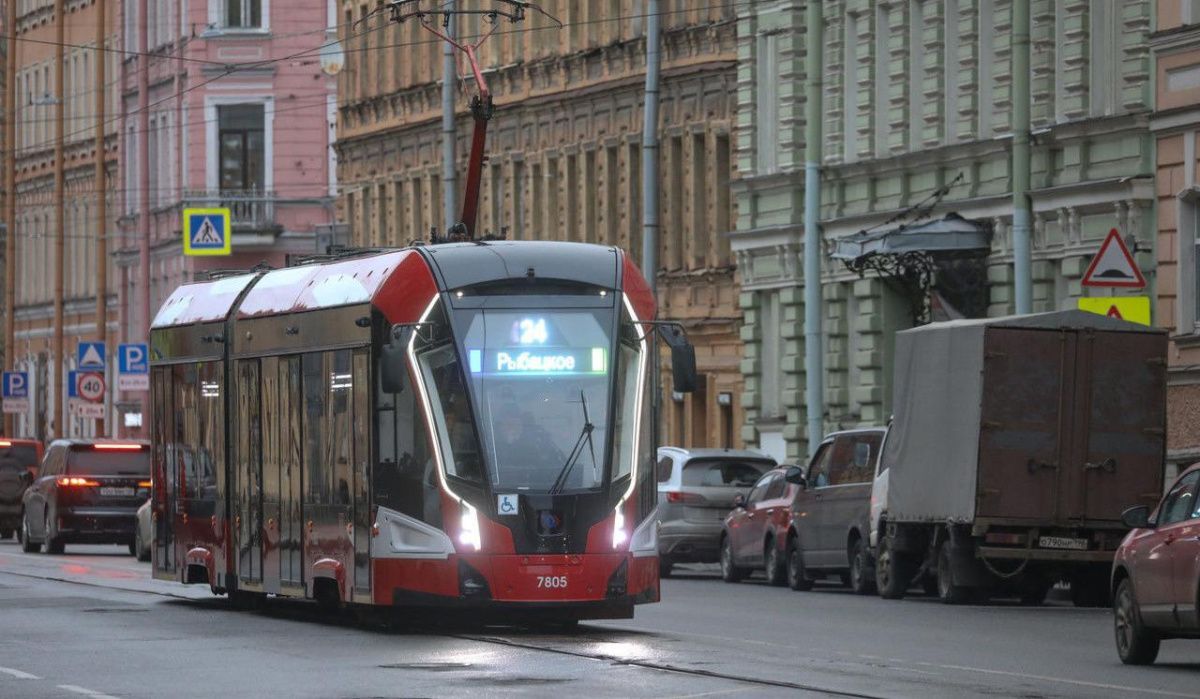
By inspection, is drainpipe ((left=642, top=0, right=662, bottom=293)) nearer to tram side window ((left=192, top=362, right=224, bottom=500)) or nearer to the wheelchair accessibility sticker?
tram side window ((left=192, top=362, right=224, bottom=500))

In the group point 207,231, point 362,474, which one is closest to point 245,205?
point 207,231

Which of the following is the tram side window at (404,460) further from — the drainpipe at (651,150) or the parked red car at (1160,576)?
the drainpipe at (651,150)

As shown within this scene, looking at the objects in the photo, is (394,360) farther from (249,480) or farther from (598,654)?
(249,480)

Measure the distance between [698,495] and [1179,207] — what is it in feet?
23.4

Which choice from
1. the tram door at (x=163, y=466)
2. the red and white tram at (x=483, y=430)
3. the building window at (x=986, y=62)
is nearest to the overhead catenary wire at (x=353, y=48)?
the building window at (x=986, y=62)

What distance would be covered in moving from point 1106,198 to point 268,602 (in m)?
14.6

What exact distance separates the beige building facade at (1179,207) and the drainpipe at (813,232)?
7139 mm

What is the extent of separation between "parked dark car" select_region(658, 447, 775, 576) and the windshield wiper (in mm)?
16671

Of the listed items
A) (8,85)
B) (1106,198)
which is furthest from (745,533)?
(8,85)

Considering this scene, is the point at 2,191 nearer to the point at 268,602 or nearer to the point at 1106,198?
the point at 1106,198

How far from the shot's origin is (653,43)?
47531 mm

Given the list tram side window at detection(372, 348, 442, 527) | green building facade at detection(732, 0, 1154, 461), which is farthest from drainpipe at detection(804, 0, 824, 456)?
tram side window at detection(372, 348, 442, 527)

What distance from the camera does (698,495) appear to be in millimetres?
42000

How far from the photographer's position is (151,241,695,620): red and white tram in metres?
24.5
